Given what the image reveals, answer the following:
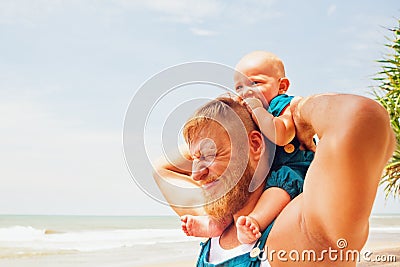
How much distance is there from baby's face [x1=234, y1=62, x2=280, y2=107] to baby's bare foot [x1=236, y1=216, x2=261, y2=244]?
359 millimetres

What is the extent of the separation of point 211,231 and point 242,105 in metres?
0.28

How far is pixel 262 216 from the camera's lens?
3.89ft

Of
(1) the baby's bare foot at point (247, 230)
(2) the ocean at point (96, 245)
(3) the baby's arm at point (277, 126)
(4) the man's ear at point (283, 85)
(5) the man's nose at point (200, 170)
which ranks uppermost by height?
(3) the baby's arm at point (277, 126)

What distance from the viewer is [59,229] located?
1602 centimetres

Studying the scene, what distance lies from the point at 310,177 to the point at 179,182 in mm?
530

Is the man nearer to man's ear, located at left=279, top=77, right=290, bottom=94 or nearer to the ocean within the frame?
man's ear, located at left=279, top=77, right=290, bottom=94

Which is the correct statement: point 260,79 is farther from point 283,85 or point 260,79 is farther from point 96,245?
point 96,245

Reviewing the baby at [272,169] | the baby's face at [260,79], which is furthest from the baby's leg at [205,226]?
the baby's face at [260,79]

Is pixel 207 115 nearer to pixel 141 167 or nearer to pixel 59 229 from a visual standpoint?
pixel 141 167

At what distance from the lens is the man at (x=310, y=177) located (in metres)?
0.85

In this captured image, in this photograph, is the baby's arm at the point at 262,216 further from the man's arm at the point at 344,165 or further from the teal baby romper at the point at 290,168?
the man's arm at the point at 344,165

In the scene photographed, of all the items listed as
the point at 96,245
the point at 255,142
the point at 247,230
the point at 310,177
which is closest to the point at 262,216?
the point at 247,230

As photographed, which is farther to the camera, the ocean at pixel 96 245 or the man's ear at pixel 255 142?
the ocean at pixel 96 245

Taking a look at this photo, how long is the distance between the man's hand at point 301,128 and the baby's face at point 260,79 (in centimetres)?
23
